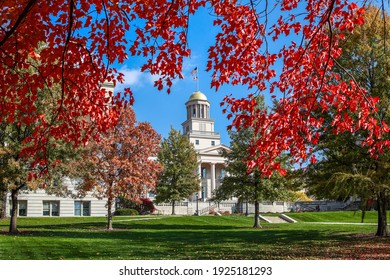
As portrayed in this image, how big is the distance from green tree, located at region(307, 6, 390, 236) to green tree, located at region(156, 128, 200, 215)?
1738cm

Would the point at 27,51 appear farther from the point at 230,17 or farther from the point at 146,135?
the point at 146,135

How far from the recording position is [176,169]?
3628 cm

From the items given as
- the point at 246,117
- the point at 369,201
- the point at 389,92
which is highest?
the point at 389,92

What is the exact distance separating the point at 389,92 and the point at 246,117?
36.6ft

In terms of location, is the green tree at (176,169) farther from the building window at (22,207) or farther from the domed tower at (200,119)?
the building window at (22,207)

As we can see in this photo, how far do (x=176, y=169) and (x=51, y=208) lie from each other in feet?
35.6

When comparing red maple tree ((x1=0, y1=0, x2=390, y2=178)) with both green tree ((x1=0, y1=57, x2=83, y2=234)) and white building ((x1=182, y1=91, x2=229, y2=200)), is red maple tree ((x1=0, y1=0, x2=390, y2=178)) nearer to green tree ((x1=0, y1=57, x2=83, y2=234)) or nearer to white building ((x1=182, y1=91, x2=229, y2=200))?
green tree ((x1=0, y1=57, x2=83, y2=234))

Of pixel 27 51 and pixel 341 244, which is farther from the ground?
pixel 27 51

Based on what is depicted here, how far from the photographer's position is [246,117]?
8555mm

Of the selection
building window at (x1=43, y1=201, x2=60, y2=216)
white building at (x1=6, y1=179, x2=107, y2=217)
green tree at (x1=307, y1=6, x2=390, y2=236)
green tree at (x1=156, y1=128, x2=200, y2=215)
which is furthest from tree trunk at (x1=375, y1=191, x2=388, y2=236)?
building window at (x1=43, y1=201, x2=60, y2=216)

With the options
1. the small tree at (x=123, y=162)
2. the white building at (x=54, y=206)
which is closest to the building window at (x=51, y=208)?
the white building at (x=54, y=206)

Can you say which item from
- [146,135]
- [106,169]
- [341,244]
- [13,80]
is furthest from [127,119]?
[13,80]

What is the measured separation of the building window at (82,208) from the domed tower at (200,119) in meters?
11.0

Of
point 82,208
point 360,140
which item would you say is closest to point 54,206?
point 82,208
